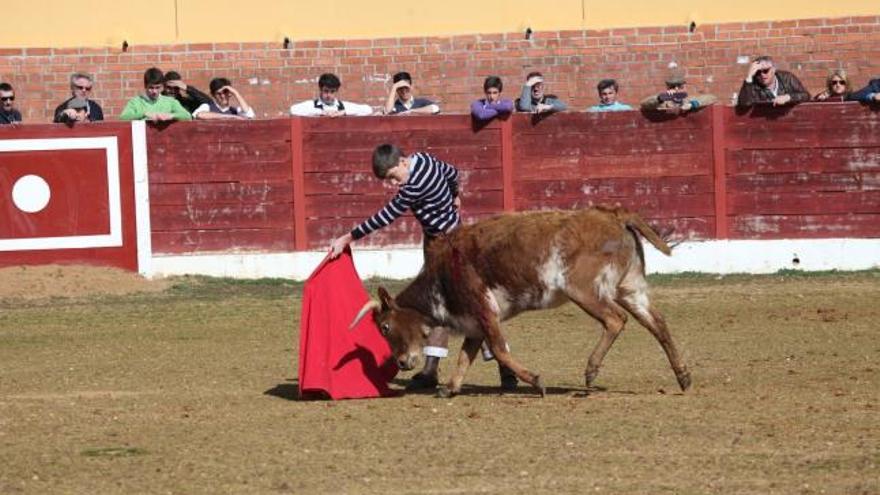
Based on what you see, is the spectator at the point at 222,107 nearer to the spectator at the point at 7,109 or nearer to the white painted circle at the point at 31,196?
the white painted circle at the point at 31,196

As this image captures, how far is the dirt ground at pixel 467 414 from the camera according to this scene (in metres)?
7.02

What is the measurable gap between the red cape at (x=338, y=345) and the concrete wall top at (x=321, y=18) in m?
9.81

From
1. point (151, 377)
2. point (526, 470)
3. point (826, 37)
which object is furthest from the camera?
point (826, 37)

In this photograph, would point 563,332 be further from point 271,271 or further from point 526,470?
point 526,470

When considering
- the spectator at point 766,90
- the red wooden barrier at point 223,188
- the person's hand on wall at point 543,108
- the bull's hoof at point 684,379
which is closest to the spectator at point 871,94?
the spectator at point 766,90

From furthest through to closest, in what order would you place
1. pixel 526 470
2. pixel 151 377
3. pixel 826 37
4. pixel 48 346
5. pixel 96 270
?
pixel 826 37 → pixel 96 270 → pixel 48 346 → pixel 151 377 → pixel 526 470

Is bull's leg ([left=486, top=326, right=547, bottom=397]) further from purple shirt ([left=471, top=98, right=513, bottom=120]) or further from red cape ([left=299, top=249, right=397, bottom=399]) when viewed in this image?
purple shirt ([left=471, top=98, right=513, bottom=120])

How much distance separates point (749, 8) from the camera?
63.5 feet

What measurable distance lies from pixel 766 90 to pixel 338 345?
25.4 feet

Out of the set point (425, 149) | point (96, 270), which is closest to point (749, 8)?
point (425, 149)

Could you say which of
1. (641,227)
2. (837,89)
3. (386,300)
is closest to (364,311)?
(386,300)

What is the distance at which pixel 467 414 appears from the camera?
28.3ft

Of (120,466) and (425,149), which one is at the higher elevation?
(425,149)

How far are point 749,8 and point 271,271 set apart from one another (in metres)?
6.52
